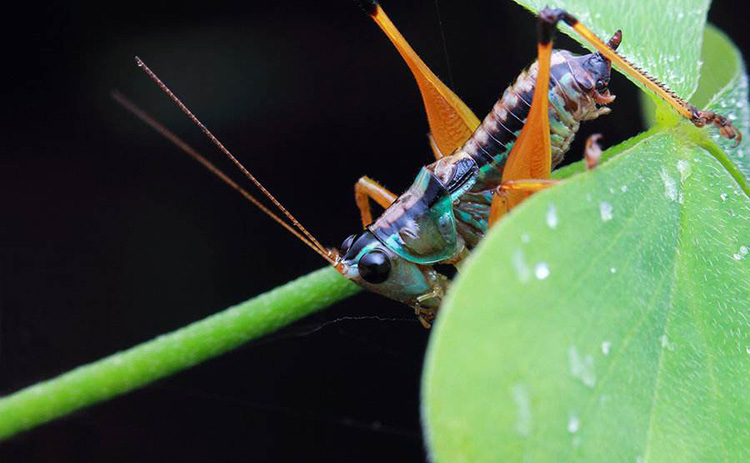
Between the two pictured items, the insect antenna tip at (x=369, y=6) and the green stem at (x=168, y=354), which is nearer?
the green stem at (x=168, y=354)

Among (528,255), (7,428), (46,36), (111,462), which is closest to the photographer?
(528,255)

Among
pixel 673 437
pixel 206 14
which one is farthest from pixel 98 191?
pixel 673 437

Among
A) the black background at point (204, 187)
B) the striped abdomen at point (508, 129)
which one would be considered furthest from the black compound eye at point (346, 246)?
the black background at point (204, 187)

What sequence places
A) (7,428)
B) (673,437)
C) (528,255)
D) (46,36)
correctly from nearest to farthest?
(528,255)
(673,437)
(7,428)
(46,36)

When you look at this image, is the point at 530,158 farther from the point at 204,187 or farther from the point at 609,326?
the point at 204,187

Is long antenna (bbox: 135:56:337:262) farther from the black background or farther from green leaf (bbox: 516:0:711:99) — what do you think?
the black background

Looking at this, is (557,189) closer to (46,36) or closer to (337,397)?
(337,397)

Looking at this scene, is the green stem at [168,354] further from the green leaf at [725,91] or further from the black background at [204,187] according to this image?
the black background at [204,187]
